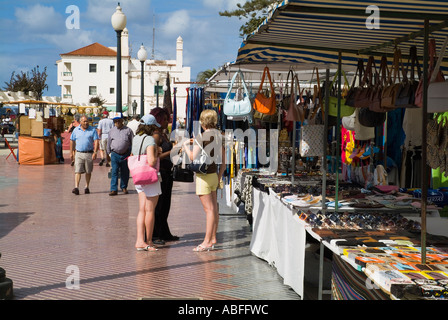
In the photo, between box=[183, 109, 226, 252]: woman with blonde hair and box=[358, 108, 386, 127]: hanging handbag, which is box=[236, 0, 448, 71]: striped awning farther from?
box=[183, 109, 226, 252]: woman with blonde hair

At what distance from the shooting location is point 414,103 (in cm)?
465

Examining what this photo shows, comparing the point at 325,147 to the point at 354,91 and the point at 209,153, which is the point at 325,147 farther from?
the point at 209,153

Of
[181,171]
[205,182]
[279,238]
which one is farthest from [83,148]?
[279,238]

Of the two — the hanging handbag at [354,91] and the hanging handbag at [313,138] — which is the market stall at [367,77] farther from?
the hanging handbag at [313,138]

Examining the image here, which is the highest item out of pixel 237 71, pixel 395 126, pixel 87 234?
pixel 237 71

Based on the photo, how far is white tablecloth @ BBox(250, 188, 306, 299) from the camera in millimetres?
5582

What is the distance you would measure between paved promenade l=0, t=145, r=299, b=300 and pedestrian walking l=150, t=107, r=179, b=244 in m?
0.25

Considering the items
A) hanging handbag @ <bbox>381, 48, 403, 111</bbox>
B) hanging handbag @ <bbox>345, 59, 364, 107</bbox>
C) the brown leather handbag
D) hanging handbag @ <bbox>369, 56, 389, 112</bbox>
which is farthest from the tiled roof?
the brown leather handbag

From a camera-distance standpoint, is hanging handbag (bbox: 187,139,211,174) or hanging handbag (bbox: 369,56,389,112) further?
hanging handbag (bbox: 187,139,211,174)

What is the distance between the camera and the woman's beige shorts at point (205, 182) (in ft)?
24.6
